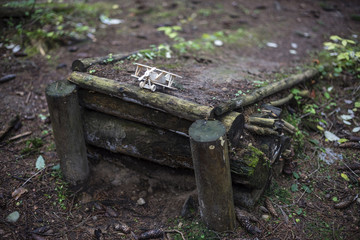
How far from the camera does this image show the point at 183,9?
7.49m

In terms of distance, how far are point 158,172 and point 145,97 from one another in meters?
1.10

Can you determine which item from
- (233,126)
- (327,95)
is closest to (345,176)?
(327,95)

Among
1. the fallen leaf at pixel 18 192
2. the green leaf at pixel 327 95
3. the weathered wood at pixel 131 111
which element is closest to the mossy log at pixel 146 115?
the weathered wood at pixel 131 111

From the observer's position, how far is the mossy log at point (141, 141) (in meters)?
3.31

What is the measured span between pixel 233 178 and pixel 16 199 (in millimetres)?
2428

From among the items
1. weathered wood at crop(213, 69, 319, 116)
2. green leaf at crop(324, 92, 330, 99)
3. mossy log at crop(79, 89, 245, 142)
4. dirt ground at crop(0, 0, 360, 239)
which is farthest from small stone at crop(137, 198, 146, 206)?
green leaf at crop(324, 92, 330, 99)

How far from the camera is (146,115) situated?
132 inches

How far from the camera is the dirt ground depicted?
10.6 ft

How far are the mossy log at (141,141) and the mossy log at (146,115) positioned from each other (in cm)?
10

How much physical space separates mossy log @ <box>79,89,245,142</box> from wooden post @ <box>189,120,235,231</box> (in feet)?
1.01

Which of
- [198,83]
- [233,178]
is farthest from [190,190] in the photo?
[198,83]

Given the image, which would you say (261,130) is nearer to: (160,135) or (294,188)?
(294,188)

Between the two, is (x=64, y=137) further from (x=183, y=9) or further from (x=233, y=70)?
(x=183, y=9)

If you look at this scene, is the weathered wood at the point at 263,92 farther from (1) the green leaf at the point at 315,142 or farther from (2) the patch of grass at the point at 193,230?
(2) the patch of grass at the point at 193,230
